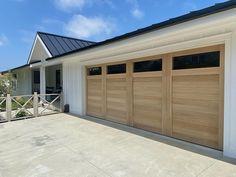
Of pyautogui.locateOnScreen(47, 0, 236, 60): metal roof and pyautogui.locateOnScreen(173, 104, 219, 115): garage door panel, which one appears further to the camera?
pyautogui.locateOnScreen(173, 104, 219, 115): garage door panel

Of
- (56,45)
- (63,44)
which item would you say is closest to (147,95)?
(56,45)

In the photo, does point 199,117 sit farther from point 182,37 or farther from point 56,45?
point 56,45

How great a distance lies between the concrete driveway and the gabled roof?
739 cm

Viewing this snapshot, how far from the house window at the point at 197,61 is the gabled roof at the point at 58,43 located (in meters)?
8.82

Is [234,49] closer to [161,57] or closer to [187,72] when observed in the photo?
[187,72]

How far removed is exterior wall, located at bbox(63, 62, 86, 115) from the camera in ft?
27.3

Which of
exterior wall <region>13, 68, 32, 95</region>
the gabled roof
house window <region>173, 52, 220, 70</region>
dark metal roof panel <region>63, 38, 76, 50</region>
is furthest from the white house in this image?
exterior wall <region>13, 68, 32, 95</region>

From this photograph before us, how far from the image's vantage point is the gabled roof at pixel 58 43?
1183cm

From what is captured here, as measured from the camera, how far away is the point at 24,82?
680 inches

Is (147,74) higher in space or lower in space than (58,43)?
lower

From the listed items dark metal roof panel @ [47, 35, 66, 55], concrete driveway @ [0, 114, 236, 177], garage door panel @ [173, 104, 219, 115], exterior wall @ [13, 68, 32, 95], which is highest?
dark metal roof panel @ [47, 35, 66, 55]

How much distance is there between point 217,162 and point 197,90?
1.62 m

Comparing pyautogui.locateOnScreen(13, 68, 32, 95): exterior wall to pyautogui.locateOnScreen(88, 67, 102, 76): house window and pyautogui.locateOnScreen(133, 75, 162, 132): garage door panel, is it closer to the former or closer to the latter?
pyautogui.locateOnScreen(88, 67, 102, 76): house window

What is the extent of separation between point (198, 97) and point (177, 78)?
28.1 inches
